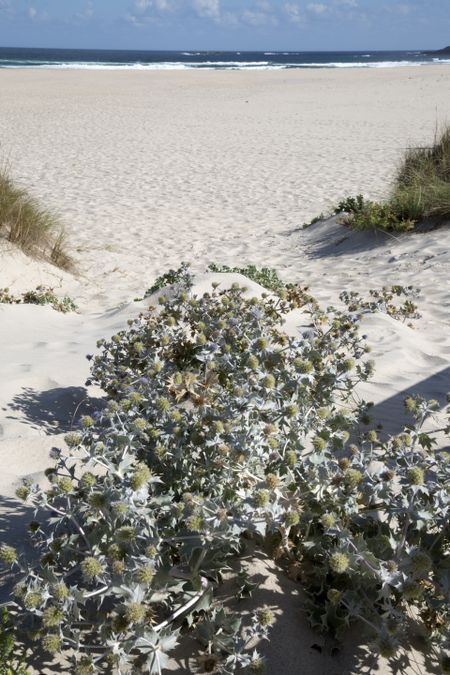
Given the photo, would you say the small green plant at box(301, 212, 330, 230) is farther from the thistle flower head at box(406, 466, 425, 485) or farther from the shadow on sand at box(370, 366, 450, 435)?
the thistle flower head at box(406, 466, 425, 485)

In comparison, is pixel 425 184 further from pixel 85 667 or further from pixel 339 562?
pixel 85 667

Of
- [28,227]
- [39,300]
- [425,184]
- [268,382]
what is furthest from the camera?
[425,184]

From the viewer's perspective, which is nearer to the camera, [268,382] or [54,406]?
[268,382]

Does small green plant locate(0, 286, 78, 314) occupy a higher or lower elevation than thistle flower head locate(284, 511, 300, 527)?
lower

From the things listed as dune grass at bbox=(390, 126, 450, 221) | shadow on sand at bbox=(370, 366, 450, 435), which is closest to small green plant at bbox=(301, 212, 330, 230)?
dune grass at bbox=(390, 126, 450, 221)

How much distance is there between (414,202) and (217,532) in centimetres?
709

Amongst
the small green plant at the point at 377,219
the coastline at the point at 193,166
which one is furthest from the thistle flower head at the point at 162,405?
the small green plant at the point at 377,219

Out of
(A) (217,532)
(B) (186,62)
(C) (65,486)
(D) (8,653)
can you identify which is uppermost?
(B) (186,62)

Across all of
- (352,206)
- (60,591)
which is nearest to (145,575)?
(60,591)

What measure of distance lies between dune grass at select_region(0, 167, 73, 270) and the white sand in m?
0.29

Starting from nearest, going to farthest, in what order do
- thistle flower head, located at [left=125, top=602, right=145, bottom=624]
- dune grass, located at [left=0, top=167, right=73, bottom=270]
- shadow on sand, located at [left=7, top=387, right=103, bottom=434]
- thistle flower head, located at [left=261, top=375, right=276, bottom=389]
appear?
thistle flower head, located at [left=125, top=602, right=145, bottom=624], thistle flower head, located at [left=261, top=375, right=276, bottom=389], shadow on sand, located at [left=7, top=387, right=103, bottom=434], dune grass, located at [left=0, top=167, right=73, bottom=270]

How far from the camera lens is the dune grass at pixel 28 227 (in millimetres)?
6945

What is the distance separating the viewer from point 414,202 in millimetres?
8086

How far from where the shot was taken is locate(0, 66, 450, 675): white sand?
3686 mm
